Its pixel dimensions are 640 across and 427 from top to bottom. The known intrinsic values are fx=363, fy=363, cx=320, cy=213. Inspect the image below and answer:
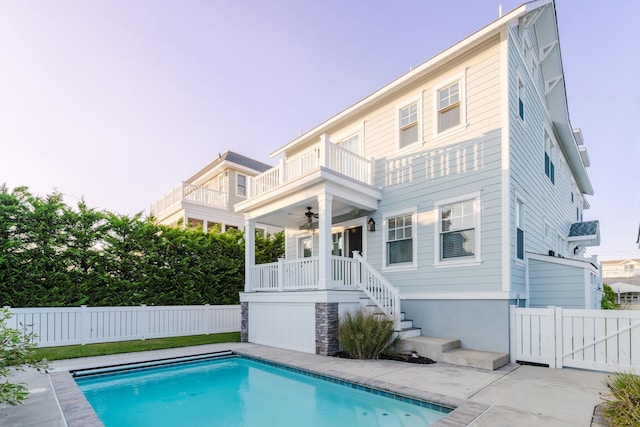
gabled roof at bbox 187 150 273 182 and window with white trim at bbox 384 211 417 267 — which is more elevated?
gabled roof at bbox 187 150 273 182

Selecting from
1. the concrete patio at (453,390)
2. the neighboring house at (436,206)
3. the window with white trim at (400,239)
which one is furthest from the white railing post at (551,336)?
the window with white trim at (400,239)

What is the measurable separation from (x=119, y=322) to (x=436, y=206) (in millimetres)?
9339

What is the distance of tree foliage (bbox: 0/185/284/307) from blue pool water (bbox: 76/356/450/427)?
3706 millimetres

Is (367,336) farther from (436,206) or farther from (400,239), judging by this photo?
(436,206)

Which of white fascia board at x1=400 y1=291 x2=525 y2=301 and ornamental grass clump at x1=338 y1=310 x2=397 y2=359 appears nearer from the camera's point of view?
white fascia board at x1=400 y1=291 x2=525 y2=301

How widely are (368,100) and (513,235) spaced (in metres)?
5.33

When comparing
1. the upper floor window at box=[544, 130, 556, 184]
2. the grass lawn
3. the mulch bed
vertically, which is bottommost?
the grass lawn

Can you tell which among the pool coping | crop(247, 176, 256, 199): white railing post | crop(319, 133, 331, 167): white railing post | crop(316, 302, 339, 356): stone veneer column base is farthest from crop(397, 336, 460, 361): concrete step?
crop(247, 176, 256, 199): white railing post

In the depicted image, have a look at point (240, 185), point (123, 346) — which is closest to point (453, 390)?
point (123, 346)

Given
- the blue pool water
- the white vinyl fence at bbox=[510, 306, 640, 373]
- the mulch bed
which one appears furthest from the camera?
the mulch bed

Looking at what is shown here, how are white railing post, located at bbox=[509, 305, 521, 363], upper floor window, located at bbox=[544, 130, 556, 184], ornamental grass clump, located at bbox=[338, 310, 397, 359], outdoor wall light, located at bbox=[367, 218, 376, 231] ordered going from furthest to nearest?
1. upper floor window, located at bbox=[544, 130, 556, 184]
2. outdoor wall light, located at bbox=[367, 218, 376, 231]
3. ornamental grass clump, located at bbox=[338, 310, 397, 359]
4. white railing post, located at bbox=[509, 305, 521, 363]

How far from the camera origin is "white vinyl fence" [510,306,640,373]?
20.3 feet

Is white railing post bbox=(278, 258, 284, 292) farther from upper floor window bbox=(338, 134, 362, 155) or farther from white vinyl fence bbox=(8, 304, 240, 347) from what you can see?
upper floor window bbox=(338, 134, 362, 155)

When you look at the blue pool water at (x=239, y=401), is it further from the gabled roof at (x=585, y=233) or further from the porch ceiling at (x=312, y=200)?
the gabled roof at (x=585, y=233)
